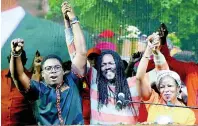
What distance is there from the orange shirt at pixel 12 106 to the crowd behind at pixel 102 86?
0.5 inches

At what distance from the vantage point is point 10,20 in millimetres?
10016

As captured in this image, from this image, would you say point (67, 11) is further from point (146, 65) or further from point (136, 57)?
point (146, 65)

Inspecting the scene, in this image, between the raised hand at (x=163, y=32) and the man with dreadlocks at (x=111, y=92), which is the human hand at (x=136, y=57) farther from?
the raised hand at (x=163, y=32)

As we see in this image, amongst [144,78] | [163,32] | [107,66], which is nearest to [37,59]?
[107,66]

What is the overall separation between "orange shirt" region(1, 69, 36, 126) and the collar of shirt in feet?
1.68

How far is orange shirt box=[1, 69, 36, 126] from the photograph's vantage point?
989cm

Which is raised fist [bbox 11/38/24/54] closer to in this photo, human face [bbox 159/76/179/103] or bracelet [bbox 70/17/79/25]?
bracelet [bbox 70/17/79/25]

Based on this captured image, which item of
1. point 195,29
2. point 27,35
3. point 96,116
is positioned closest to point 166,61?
point 195,29

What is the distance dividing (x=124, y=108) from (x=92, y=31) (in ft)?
3.75

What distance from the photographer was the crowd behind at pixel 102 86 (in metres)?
9.86

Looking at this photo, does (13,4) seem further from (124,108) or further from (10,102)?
(124,108)

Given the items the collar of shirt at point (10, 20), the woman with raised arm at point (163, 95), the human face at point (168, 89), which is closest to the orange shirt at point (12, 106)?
the collar of shirt at point (10, 20)

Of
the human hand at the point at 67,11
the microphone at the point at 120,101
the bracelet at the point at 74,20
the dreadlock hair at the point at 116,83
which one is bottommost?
the microphone at the point at 120,101

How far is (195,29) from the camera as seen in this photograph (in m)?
10.0
